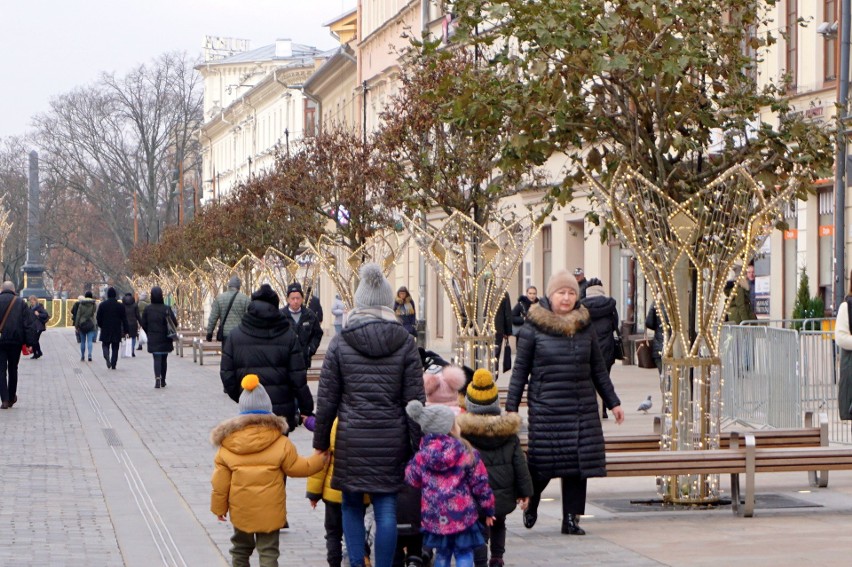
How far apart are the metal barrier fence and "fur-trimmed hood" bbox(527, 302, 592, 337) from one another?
7.05m

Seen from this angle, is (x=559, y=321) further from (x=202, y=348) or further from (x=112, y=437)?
(x=202, y=348)

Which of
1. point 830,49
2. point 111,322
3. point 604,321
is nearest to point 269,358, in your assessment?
point 604,321

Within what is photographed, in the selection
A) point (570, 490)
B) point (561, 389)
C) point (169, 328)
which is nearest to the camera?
point (561, 389)

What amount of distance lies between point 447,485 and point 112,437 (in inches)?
431

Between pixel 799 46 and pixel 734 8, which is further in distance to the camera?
pixel 799 46

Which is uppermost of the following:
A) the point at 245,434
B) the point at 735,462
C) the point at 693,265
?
the point at 693,265

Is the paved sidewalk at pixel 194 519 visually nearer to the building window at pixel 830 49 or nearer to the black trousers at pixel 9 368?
the black trousers at pixel 9 368

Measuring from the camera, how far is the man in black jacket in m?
23.3

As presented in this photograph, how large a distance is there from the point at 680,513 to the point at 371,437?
3.97 m

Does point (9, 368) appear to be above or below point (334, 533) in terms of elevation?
above

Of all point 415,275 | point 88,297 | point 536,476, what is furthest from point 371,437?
point 415,275

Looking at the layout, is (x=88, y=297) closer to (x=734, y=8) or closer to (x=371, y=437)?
(x=734, y=8)

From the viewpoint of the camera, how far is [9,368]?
77.5 feet

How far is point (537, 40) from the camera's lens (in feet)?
43.0
